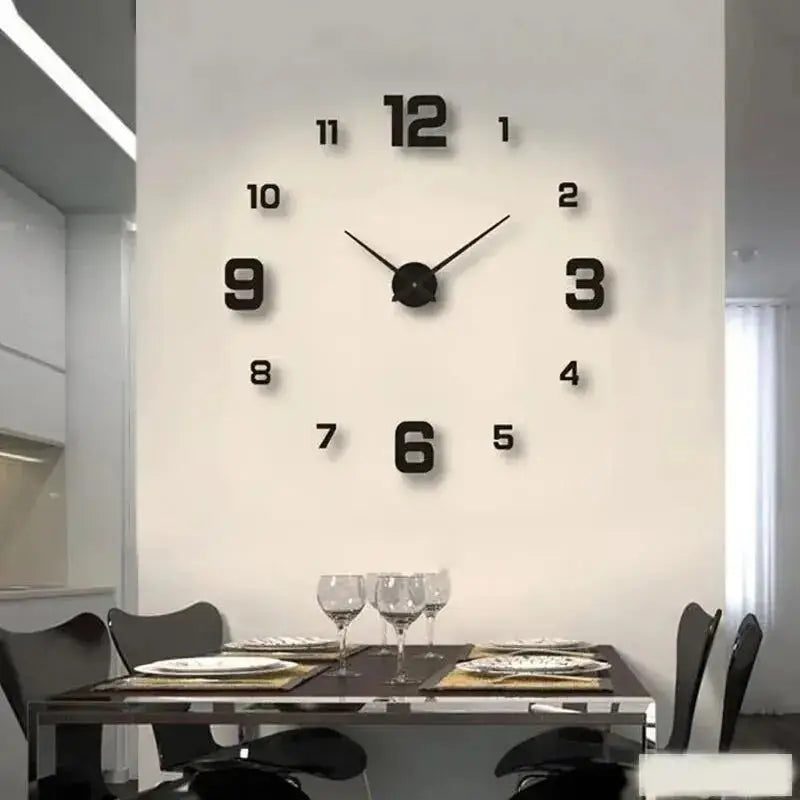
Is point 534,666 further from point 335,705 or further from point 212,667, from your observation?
point 212,667

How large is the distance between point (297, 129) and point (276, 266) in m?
0.34

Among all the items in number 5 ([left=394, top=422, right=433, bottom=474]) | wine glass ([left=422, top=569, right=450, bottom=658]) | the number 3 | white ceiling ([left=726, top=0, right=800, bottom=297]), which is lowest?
wine glass ([left=422, top=569, right=450, bottom=658])

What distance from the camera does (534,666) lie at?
2.36 m

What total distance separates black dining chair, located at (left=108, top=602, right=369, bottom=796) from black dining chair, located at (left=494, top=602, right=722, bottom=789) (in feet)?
1.20

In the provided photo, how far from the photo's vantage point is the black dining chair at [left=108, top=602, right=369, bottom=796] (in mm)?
2855

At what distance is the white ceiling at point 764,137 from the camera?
393 cm

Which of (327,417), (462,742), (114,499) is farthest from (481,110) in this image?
(114,499)

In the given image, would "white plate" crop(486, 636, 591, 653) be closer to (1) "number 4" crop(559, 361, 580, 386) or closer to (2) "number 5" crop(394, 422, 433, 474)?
(2) "number 5" crop(394, 422, 433, 474)

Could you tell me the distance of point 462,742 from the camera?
128 inches

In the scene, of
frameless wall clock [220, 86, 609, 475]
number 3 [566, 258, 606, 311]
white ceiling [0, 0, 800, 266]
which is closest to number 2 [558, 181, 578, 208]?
frameless wall clock [220, 86, 609, 475]

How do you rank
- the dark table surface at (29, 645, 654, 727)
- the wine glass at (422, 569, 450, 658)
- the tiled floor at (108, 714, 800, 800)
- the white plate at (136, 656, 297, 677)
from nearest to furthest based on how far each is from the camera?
the dark table surface at (29, 645, 654, 727) → the white plate at (136, 656, 297, 677) → the wine glass at (422, 569, 450, 658) → the tiled floor at (108, 714, 800, 800)

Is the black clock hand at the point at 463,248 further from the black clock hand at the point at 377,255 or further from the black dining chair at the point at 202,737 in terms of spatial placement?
the black dining chair at the point at 202,737

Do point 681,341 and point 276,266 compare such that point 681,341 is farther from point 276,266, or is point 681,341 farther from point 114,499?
point 114,499

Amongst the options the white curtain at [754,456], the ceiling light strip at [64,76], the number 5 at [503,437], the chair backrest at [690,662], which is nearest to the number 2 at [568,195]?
the number 5 at [503,437]
